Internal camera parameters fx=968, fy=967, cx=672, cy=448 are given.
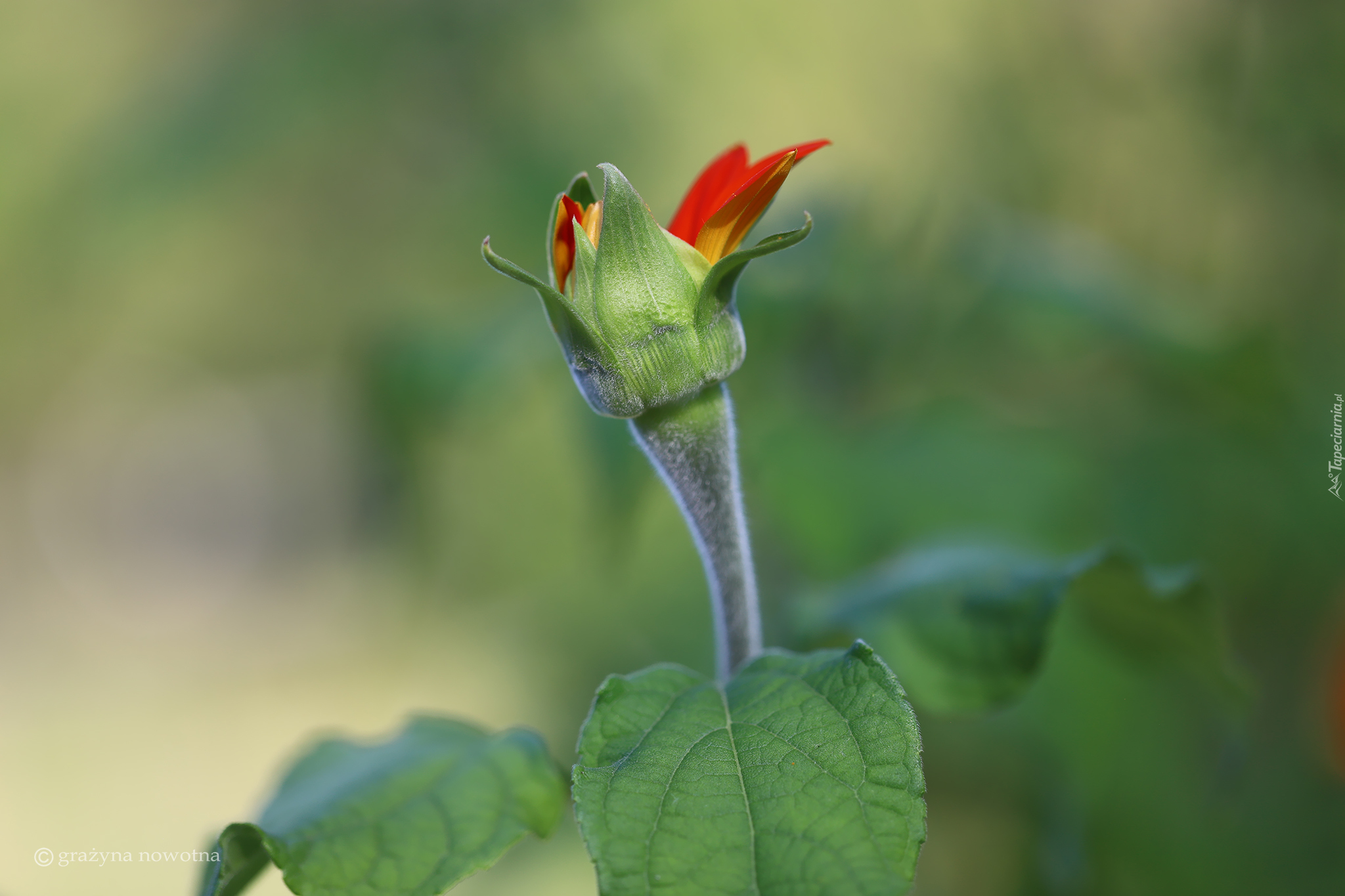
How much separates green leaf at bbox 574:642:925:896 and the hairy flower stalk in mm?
188

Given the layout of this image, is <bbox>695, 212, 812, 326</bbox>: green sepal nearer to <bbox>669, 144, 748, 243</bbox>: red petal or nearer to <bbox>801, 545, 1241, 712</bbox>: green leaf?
<bbox>669, 144, 748, 243</bbox>: red petal

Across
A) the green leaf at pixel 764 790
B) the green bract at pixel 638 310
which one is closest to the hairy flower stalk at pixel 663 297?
the green bract at pixel 638 310

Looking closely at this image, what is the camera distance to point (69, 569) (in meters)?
4.12

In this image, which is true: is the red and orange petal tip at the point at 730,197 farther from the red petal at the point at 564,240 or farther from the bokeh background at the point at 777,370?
the bokeh background at the point at 777,370

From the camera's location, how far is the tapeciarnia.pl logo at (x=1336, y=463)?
1.39 m

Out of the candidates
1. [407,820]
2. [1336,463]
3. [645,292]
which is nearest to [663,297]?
[645,292]

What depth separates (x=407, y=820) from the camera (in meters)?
0.72

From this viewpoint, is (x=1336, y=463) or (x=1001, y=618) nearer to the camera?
(x=1001, y=618)

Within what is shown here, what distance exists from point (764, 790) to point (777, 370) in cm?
87

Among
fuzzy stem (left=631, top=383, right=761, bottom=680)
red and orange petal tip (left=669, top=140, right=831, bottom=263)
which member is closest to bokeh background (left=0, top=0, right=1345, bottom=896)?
fuzzy stem (left=631, top=383, right=761, bottom=680)

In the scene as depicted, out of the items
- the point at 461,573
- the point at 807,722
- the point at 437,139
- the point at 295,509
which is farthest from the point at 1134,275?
the point at 295,509

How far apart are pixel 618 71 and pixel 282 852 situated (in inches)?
80.9

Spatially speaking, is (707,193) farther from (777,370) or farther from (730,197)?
(777,370)

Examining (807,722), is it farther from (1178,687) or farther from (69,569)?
(69,569)
